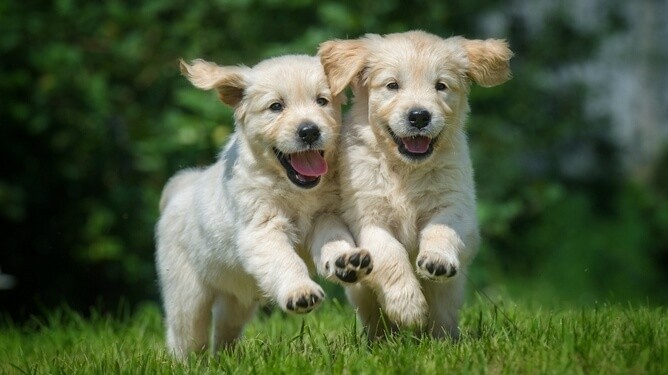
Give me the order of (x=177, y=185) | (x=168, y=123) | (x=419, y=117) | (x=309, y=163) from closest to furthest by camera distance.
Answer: (x=419, y=117), (x=309, y=163), (x=177, y=185), (x=168, y=123)

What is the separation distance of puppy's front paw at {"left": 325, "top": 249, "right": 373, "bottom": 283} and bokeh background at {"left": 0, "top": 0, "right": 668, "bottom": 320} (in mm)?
4040

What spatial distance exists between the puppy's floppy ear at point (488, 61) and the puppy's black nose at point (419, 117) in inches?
20.4

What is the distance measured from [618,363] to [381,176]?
1.62 metres

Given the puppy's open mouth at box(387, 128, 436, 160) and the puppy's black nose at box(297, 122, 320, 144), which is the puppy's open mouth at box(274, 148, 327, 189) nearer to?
the puppy's black nose at box(297, 122, 320, 144)

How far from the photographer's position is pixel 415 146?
5441mm

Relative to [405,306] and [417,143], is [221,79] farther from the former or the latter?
[405,306]

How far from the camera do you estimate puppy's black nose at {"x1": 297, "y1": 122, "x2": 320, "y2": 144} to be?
537 centimetres

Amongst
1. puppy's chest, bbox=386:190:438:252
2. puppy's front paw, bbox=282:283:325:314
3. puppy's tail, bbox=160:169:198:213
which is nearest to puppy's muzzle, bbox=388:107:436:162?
puppy's chest, bbox=386:190:438:252

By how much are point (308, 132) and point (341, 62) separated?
431 mm

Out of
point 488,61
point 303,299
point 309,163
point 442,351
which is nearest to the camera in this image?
point 442,351

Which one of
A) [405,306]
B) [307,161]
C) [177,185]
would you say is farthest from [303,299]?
[177,185]

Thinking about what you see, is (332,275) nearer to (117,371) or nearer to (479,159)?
(117,371)

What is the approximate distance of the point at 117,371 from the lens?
5.10m

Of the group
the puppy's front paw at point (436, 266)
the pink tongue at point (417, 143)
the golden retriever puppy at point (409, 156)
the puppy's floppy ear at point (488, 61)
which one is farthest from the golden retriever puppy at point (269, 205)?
the puppy's floppy ear at point (488, 61)
